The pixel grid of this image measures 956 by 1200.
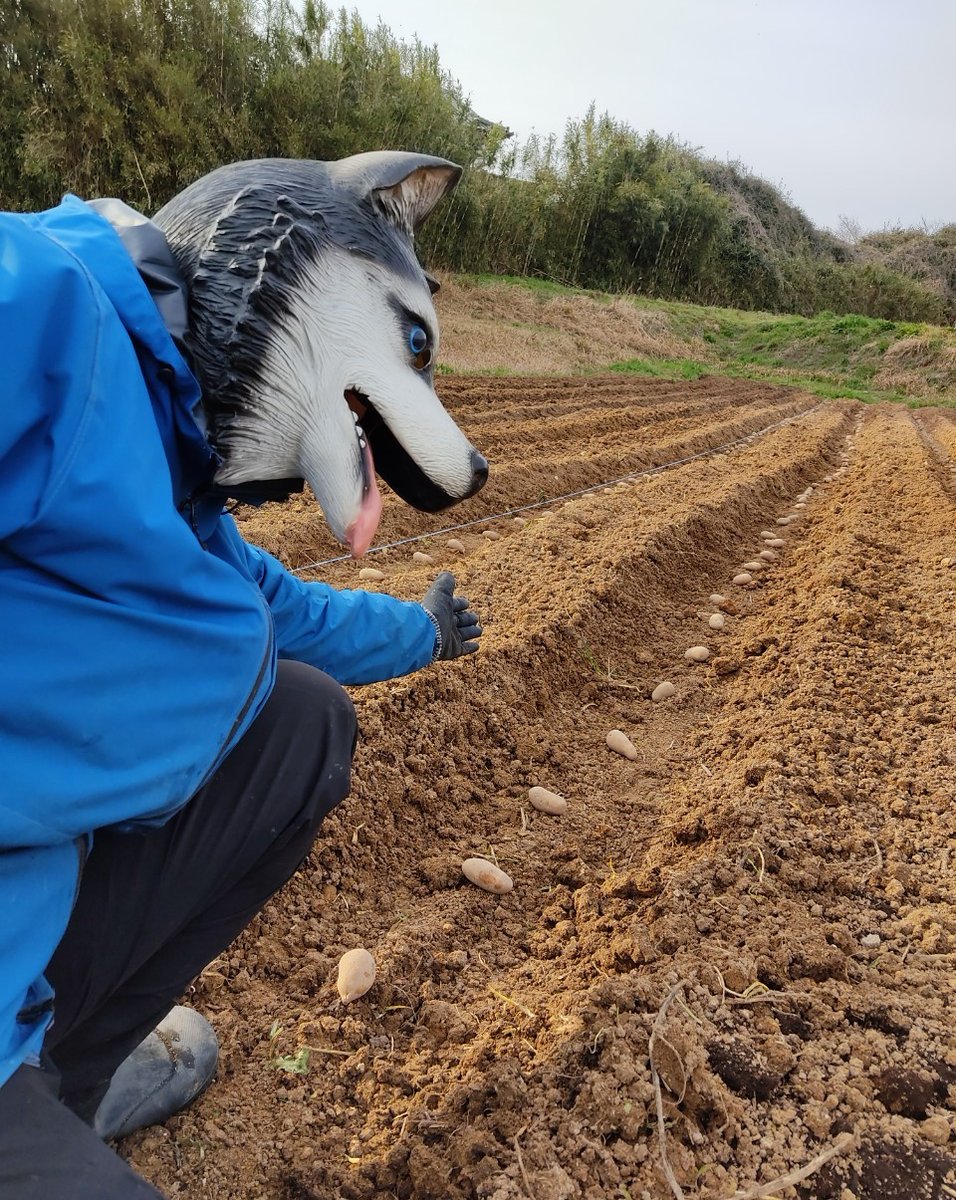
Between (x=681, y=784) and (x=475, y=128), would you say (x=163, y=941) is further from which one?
(x=475, y=128)

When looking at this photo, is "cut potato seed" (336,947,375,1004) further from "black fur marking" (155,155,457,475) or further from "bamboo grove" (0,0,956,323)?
"bamboo grove" (0,0,956,323)

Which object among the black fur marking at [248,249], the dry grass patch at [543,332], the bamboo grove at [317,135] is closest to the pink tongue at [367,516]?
the black fur marking at [248,249]

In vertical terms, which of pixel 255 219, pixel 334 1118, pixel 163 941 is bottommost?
pixel 334 1118

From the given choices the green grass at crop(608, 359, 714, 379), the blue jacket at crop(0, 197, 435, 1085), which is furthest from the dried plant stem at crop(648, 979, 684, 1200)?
the green grass at crop(608, 359, 714, 379)

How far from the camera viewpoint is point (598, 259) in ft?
87.8

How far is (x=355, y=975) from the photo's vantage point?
166 centimetres

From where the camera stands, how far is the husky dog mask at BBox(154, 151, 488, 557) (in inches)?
40.1

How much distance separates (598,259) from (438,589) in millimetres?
27704

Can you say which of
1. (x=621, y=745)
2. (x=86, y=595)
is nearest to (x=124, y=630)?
(x=86, y=595)

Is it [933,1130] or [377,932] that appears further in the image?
[377,932]

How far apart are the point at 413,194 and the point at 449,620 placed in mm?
986

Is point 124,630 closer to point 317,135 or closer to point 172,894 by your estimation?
point 172,894

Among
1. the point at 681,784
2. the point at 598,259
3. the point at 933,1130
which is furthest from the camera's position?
the point at 598,259

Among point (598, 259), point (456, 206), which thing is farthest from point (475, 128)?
point (598, 259)
